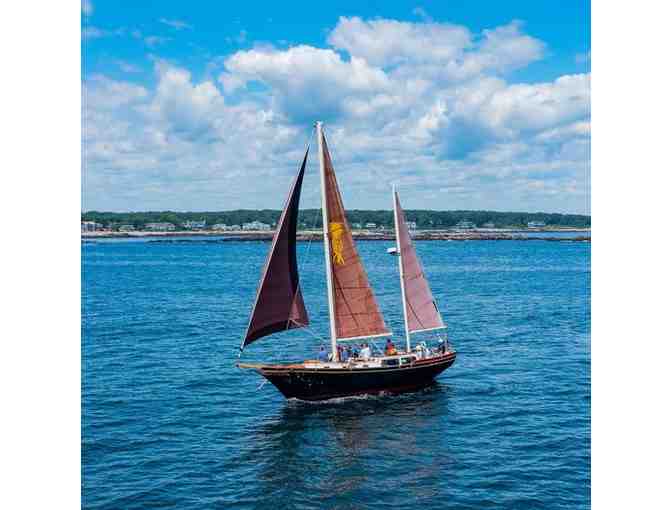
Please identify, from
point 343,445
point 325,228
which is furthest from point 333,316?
point 343,445

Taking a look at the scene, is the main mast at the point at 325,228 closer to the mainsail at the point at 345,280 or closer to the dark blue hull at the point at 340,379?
the mainsail at the point at 345,280

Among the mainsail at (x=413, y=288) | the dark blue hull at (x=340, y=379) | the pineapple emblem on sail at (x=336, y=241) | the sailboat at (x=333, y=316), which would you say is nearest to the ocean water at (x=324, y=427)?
the dark blue hull at (x=340, y=379)

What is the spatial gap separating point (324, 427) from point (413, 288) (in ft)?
40.1

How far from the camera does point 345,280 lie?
123 ft

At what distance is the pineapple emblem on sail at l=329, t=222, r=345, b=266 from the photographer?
3659 cm

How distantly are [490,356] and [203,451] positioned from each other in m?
27.6

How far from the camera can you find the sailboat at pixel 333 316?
3469cm

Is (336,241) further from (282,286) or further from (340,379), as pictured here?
(340,379)

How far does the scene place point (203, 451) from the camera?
3014 cm

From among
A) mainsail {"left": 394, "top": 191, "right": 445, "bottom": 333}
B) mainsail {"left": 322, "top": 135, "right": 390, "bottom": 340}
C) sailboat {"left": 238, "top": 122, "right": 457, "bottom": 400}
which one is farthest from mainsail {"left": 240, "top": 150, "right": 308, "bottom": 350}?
mainsail {"left": 394, "top": 191, "right": 445, "bottom": 333}

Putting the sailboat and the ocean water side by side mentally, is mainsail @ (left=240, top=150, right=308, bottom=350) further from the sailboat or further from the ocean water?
the ocean water
